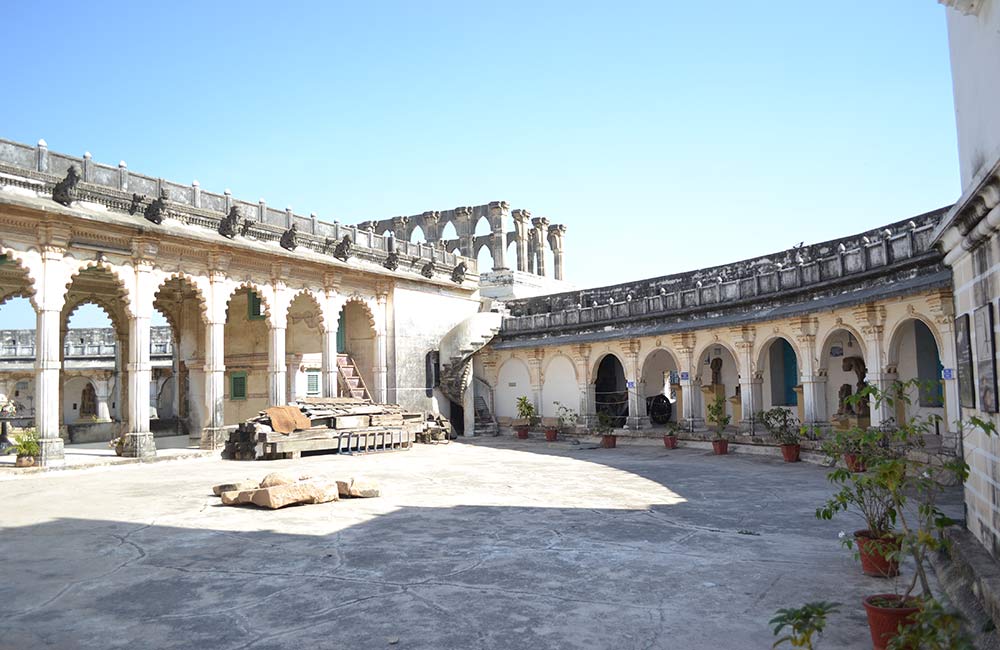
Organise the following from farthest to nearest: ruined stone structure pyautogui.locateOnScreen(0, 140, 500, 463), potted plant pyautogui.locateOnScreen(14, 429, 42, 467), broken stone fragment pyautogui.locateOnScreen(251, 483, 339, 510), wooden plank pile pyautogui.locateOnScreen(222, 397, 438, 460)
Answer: wooden plank pile pyautogui.locateOnScreen(222, 397, 438, 460) < ruined stone structure pyautogui.locateOnScreen(0, 140, 500, 463) < potted plant pyautogui.locateOnScreen(14, 429, 42, 467) < broken stone fragment pyautogui.locateOnScreen(251, 483, 339, 510)

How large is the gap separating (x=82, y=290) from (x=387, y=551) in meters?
20.5

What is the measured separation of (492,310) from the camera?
2814cm

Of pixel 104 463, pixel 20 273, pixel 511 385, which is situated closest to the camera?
pixel 104 463

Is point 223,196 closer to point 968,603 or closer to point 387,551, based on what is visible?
point 387,551

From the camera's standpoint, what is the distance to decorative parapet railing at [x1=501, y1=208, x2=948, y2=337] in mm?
14367

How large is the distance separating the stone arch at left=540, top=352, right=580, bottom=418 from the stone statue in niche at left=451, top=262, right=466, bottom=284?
5.34 meters

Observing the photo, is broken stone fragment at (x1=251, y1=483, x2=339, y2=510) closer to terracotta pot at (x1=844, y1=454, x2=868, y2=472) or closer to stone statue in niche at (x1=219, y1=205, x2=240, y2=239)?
terracotta pot at (x1=844, y1=454, x2=868, y2=472)

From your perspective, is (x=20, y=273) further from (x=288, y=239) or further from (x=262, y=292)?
(x=288, y=239)

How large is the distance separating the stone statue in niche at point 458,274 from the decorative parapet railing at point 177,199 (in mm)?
1424

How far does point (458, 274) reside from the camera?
92.8 ft

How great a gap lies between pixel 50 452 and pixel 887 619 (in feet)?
56.7

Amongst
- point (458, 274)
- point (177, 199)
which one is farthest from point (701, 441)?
point (177, 199)

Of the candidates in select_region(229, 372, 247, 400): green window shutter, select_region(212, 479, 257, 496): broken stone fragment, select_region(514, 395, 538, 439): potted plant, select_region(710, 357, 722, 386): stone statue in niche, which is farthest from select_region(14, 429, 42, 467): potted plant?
select_region(710, 357, 722, 386): stone statue in niche

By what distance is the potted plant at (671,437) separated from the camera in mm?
20094
